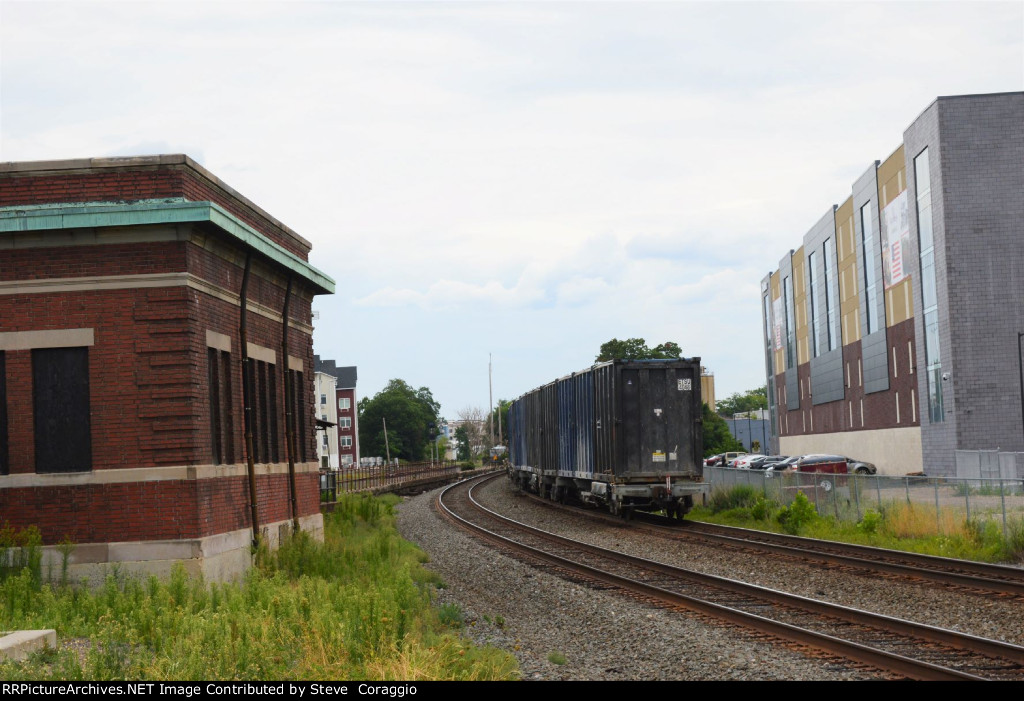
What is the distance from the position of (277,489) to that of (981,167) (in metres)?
39.4

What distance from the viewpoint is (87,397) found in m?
15.1

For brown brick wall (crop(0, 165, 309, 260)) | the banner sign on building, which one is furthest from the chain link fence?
the banner sign on building

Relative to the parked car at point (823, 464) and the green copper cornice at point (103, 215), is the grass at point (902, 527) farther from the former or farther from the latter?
the parked car at point (823, 464)

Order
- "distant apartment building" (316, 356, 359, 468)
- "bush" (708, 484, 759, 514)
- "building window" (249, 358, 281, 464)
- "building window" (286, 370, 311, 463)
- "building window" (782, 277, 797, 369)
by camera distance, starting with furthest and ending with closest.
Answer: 1. "distant apartment building" (316, 356, 359, 468)
2. "building window" (782, 277, 797, 369)
3. "bush" (708, 484, 759, 514)
4. "building window" (286, 370, 311, 463)
5. "building window" (249, 358, 281, 464)

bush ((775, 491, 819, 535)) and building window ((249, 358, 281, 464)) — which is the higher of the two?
building window ((249, 358, 281, 464))

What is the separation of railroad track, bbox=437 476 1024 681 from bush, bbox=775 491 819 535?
593cm

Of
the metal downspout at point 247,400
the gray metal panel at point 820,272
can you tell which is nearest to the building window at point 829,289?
the gray metal panel at point 820,272

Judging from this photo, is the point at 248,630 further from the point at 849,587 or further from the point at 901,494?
the point at 901,494

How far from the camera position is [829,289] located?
7575 centimetres

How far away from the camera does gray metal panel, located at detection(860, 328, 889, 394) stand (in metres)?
61.4

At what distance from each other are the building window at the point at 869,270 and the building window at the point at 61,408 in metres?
54.3

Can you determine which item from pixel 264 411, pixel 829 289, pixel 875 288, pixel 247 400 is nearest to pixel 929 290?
pixel 875 288

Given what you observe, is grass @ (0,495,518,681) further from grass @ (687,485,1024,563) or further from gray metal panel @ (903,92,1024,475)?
gray metal panel @ (903,92,1024,475)
